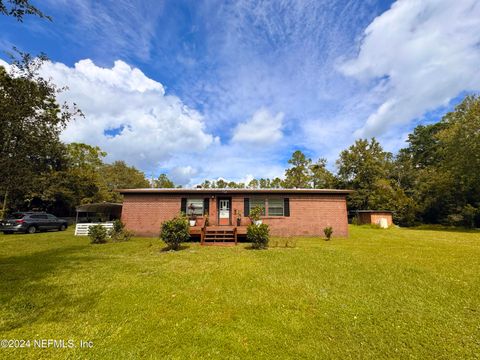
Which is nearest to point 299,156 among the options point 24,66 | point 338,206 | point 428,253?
point 338,206

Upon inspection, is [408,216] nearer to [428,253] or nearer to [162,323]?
[428,253]

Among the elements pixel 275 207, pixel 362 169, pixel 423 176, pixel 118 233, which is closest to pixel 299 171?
pixel 362 169

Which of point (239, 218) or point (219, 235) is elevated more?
point (239, 218)

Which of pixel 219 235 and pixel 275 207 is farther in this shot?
pixel 275 207

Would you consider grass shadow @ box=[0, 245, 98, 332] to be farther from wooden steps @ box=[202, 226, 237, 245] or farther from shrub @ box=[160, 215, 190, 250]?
wooden steps @ box=[202, 226, 237, 245]

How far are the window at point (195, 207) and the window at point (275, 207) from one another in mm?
4557

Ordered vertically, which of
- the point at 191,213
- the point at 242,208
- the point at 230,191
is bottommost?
the point at 191,213

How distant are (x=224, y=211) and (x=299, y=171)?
106 ft

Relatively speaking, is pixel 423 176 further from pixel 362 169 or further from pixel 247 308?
pixel 247 308

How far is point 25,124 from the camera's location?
6809mm

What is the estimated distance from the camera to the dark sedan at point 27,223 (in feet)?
→ 53.6

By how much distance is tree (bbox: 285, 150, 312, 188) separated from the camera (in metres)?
44.4

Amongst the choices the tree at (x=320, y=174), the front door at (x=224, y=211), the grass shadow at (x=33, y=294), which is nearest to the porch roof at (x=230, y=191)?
the front door at (x=224, y=211)

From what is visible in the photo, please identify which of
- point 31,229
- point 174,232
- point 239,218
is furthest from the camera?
point 31,229
